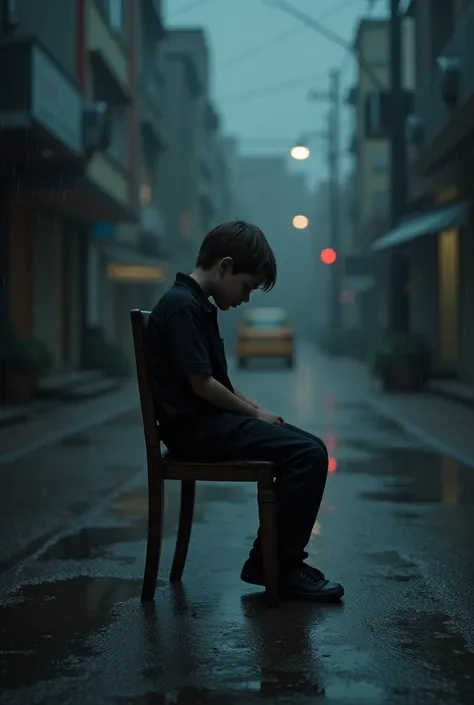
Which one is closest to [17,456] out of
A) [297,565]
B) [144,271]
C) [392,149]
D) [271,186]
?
[297,565]

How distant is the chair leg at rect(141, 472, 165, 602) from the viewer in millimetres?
4832

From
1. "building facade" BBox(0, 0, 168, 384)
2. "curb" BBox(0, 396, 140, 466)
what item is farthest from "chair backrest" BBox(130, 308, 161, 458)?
"building facade" BBox(0, 0, 168, 384)

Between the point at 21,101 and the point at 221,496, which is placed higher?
the point at 21,101

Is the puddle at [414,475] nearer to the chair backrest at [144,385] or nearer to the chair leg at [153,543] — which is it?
the chair leg at [153,543]

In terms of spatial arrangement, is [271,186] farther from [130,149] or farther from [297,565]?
[297,565]

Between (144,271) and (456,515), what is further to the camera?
(144,271)

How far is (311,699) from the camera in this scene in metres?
3.51

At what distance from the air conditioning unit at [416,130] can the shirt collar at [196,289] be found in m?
18.9

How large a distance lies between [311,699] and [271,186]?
123086 millimetres

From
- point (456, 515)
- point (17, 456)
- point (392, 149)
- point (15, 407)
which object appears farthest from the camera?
point (392, 149)

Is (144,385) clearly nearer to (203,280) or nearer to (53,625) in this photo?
(203,280)

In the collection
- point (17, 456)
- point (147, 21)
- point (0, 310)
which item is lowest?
point (17, 456)

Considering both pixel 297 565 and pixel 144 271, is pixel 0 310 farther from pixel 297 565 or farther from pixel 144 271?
pixel 297 565

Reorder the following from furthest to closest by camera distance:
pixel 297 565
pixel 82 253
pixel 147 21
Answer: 1. pixel 147 21
2. pixel 82 253
3. pixel 297 565
